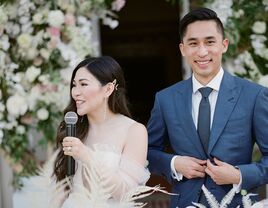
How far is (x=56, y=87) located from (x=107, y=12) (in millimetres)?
771

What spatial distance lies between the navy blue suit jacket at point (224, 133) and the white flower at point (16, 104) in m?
2.01

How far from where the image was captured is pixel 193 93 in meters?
2.14

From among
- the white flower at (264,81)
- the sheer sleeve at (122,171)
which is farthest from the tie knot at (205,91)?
the white flower at (264,81)

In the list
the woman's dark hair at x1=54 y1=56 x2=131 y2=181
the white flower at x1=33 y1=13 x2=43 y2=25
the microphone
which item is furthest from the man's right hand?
the white flower at x1=33 y1=13 x2=43 y2=25

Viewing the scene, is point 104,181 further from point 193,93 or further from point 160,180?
point 160,180

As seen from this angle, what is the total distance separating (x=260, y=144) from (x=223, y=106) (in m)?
0.20

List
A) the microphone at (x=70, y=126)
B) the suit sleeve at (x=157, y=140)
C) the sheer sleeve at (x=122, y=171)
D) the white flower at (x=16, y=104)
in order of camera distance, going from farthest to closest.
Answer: the white flower at (x=16, y=104)
the suit sleeve at (x=157, y=140)
the microphone at (x=70, y=126)
the sheer sleeve at (x=122, y=171)

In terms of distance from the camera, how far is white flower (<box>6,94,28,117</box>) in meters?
3.96

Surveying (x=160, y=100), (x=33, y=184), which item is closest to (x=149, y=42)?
(x=160, y=100)

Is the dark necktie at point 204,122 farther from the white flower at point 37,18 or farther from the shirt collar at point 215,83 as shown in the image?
the white flower at point 37,18

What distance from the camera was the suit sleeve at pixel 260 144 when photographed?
195cm

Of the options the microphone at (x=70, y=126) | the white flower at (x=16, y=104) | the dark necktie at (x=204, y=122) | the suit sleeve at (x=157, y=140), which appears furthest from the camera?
the white flower at (x=16, y=104)

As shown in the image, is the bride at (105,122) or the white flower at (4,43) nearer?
the bride at (105,122)

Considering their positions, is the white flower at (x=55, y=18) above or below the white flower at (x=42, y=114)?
above
